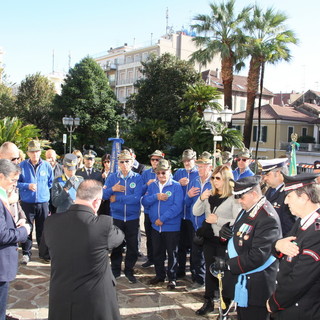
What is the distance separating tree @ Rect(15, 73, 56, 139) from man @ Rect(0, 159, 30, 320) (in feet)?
112

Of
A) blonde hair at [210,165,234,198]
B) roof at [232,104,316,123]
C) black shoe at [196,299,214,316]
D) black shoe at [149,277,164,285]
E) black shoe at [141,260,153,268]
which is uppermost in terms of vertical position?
roof at [232,104,316,123]

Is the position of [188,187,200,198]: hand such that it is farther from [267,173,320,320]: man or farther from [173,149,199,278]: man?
[267,173,320,320]: man

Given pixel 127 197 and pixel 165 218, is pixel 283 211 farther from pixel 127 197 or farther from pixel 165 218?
pixel 127 197

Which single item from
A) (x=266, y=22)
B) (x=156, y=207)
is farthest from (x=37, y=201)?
(x=266, y=22)

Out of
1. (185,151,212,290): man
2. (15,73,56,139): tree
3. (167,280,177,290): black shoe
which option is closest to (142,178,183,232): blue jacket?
(185,151,212,290): man

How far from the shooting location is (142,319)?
4.64 meters

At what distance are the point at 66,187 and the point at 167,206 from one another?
1.81 meters

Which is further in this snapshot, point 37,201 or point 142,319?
point 37,201

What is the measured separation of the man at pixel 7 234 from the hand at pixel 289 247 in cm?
250

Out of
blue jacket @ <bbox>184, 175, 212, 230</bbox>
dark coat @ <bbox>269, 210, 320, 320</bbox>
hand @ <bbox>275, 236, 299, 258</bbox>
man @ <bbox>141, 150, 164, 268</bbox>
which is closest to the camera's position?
dark coat @ <bbox>269, 210, 320, 320</bbox>

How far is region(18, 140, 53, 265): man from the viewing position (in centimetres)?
654

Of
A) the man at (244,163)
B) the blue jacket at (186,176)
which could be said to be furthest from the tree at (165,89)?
the blue jacket at (186,176)

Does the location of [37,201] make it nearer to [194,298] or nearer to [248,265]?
[194,298]

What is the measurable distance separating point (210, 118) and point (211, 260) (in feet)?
28.4
